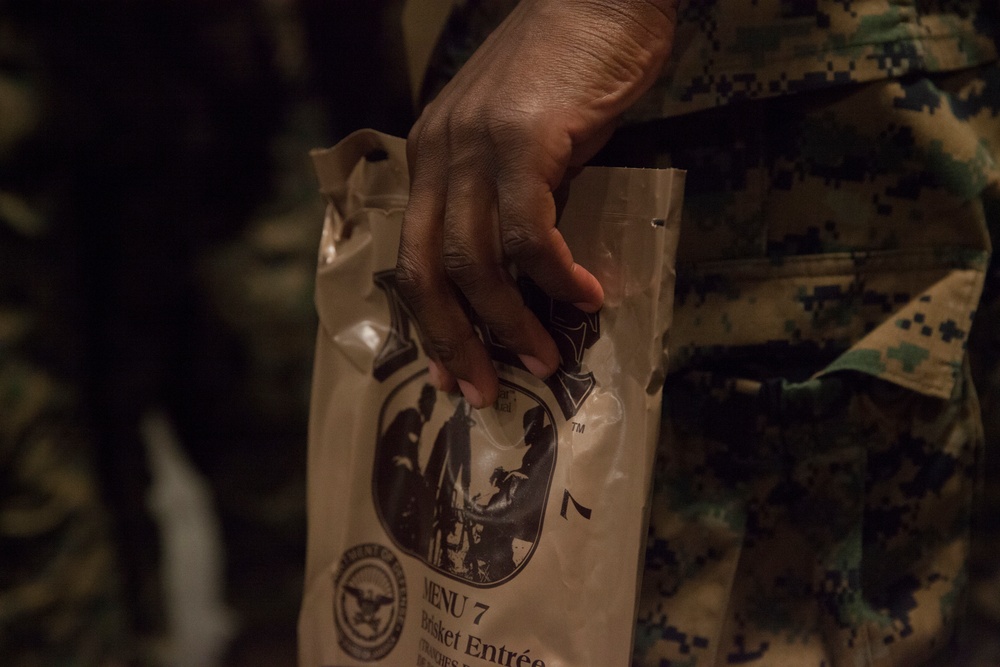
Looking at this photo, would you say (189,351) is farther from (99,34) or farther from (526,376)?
(526,376)

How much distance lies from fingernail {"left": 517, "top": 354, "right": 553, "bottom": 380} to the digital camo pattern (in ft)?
0.61

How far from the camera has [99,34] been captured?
3.45 ft

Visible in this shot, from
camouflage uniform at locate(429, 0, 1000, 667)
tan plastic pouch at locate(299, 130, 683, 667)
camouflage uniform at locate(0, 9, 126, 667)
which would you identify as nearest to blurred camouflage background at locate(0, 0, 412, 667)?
camouflage uniform at locate(0, 9, 126, 667)

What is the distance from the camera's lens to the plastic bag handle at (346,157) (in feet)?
1.89

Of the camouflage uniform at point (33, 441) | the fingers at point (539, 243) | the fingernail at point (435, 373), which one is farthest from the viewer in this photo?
the camouflage uniform at point (33, 441)

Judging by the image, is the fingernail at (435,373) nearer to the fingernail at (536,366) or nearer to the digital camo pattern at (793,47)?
the fingernail at (536,366)

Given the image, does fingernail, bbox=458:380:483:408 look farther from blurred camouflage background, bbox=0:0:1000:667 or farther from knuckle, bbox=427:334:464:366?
blurred camouflage background, bbox=0:0:1000:667

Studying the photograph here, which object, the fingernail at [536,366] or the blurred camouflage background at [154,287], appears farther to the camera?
the blurred camouflage background at [154,287]

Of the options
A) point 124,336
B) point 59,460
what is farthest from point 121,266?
point 59,460

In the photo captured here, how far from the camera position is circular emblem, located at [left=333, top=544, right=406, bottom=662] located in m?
0.59

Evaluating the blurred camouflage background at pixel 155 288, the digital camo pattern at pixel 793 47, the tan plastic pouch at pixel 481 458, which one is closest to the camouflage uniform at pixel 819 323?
the digital camo pattern at pixel 793 47

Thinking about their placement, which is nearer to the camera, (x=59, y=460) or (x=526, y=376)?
(x=526, y=376)

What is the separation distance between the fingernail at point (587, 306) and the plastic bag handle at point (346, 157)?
17 centimetres

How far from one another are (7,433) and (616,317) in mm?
802
